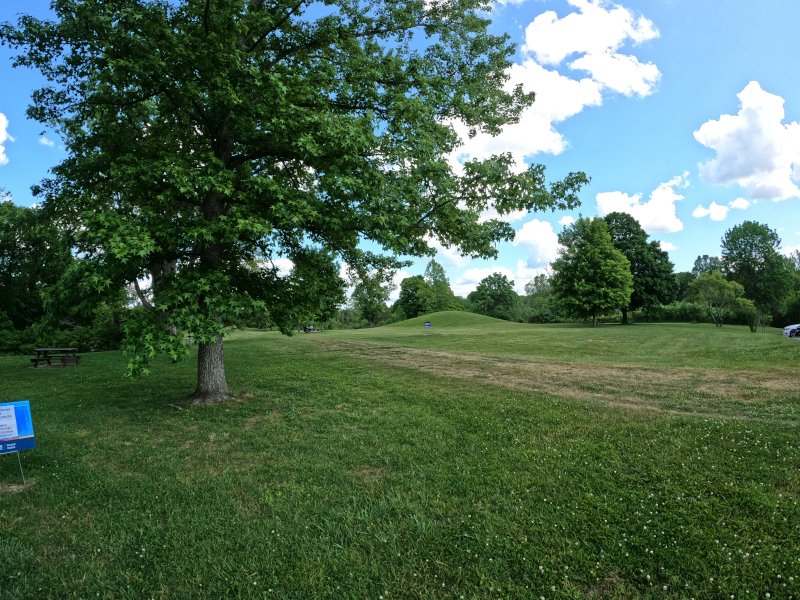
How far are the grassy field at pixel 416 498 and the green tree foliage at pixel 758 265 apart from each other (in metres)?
57.0

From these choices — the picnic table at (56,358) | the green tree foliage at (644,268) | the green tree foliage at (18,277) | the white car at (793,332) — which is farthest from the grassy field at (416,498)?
the green tree foliage at (644,268)

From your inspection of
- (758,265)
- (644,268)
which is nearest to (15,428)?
(644,268)

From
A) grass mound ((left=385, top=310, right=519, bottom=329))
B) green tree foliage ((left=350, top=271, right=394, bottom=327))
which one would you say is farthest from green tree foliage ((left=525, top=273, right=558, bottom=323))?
green tree foliage ((left=350, top=271, right=394, bottom=327))

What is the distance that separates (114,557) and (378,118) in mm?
9133

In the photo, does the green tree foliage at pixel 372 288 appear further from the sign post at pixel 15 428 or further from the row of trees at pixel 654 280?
the row of trees at pixel 654 280

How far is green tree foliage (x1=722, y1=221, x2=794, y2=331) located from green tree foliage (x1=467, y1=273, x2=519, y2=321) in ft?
118

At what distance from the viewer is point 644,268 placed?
161 ft

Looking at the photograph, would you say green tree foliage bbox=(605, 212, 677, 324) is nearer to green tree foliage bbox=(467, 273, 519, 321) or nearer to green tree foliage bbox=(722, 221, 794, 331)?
green tree foliage bbox=(722, 221, 794, 331)

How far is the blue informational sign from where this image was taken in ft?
19.4

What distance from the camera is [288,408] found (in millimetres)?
10281

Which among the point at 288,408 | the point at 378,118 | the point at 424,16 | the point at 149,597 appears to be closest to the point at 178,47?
the point at 378,118

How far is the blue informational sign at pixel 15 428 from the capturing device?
591cm

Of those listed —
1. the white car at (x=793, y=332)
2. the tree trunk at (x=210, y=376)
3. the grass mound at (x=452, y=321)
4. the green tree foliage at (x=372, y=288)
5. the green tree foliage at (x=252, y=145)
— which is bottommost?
the white car at (x=793, y=332)

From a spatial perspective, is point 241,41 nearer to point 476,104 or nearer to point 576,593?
point 476,104
